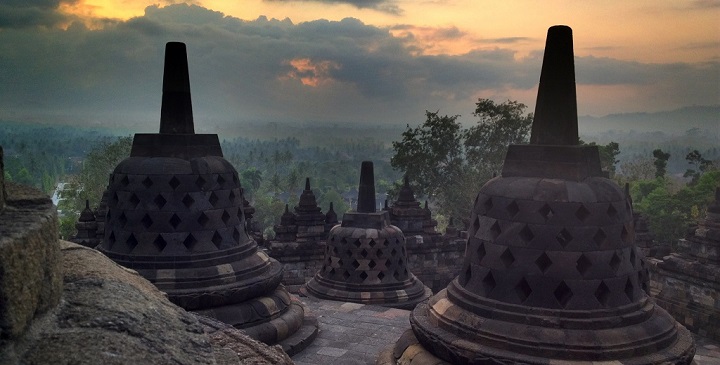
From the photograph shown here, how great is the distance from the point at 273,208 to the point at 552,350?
6421 centimetres

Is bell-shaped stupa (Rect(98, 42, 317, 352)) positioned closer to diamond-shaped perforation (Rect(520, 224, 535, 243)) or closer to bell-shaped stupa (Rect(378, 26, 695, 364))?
bell-shaped stupa (Rect(378, 26, 695, 364))

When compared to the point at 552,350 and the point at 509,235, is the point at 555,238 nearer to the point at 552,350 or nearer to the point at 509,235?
the point at 509,235

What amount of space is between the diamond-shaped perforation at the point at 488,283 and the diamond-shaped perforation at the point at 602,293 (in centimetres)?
101

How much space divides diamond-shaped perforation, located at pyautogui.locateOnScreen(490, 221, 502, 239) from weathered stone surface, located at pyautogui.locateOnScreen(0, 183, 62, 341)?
467 centimetres

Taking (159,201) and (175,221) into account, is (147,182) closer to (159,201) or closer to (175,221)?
(159,201)

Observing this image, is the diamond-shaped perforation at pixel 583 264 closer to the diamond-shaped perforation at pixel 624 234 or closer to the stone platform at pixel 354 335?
the diamond-shaped perforation at pixel 624 234

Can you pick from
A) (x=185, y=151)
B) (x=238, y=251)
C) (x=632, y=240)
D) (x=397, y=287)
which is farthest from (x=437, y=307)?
(x=397, y=287)

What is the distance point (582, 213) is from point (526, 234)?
59 centimetres

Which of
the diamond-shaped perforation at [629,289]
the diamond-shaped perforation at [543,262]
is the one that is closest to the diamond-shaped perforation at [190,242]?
the diamond-shaped perforation at [543,262]

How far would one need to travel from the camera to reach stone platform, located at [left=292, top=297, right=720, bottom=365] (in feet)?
28.1

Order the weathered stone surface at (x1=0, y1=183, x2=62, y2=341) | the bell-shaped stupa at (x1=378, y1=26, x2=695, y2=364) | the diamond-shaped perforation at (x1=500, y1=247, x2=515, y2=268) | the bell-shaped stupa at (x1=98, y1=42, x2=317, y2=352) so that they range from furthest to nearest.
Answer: the bell-shaped stupa at (x1=98, y1=42, x2=317, y2=352) < the diamond-shaped perforation at (x1=500, y1=247, x2=515, y2=268) < the bell-shaped stupa at (x1=378, y1=26, x2=695, y2=364) < the weathered stone surface at (x1=0, y1=183, x2=62, y2=341)

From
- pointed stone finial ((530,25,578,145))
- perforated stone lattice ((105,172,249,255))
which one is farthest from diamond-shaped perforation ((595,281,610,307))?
perforated stone lattice ((105,172,249,255))

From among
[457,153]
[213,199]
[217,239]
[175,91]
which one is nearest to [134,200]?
[213,199]

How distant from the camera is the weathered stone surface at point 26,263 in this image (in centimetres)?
140
